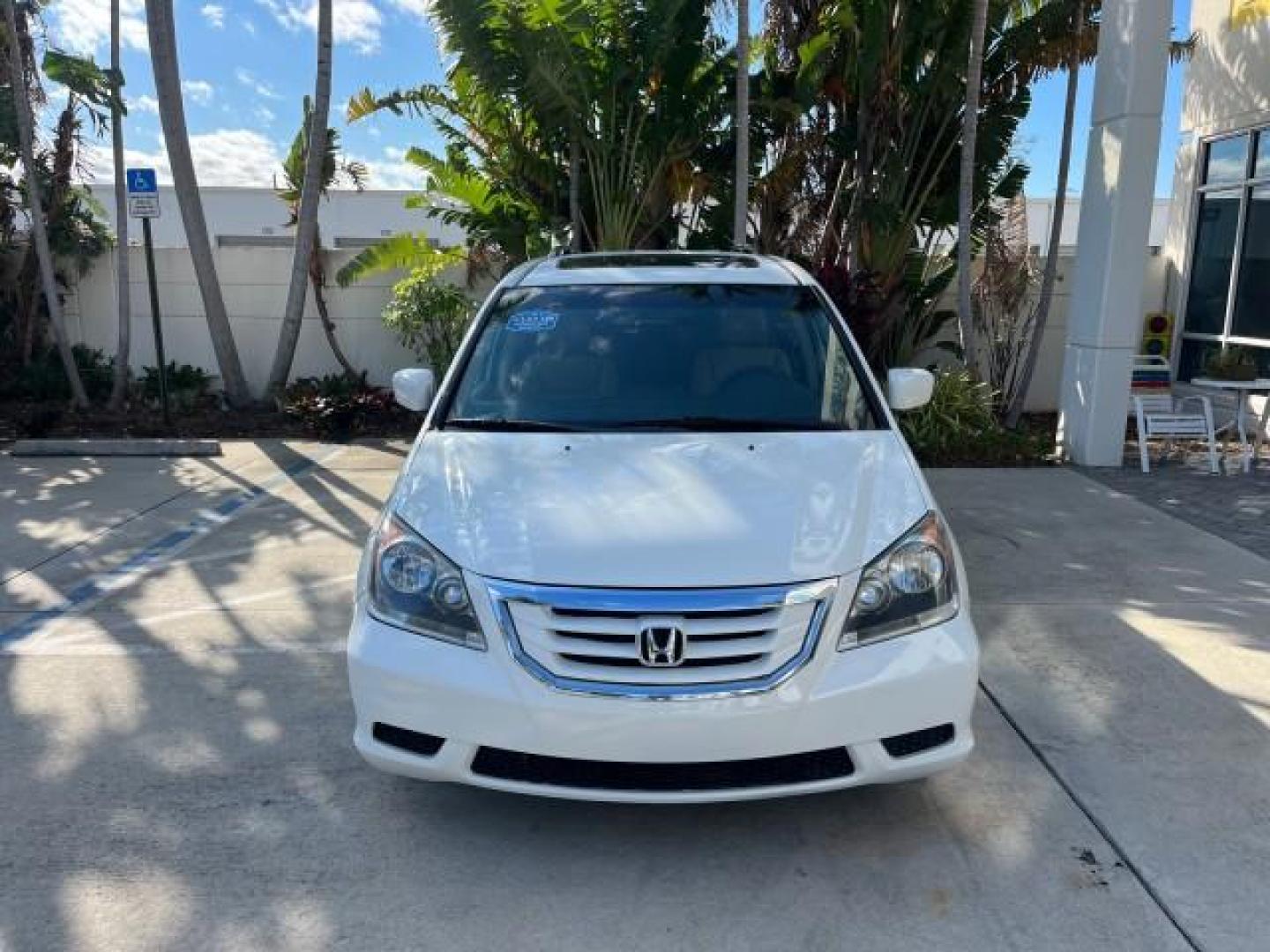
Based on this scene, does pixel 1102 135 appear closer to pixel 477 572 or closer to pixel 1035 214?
pixel 477 572

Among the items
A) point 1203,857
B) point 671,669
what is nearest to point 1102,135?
point 1203,857

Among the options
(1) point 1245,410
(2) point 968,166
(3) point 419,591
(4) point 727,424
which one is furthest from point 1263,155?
(3) point 419,591

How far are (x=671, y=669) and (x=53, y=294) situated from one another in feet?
33.7

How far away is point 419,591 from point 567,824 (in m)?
0.93

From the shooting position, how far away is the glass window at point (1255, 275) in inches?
413

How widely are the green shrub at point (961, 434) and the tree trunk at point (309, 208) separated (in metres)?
6.44

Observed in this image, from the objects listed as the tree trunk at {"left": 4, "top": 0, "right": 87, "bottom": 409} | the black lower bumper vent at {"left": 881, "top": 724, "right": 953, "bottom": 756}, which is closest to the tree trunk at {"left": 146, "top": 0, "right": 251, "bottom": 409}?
the tree trunk at {"left": 4, "top": 0, "right": 87, "bottom": 409}

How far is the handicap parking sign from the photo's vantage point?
888cm

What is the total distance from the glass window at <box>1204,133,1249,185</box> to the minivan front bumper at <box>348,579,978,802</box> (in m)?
10.3

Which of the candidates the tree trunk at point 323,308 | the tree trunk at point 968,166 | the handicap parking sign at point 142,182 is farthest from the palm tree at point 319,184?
the tree trunk at point 968,166

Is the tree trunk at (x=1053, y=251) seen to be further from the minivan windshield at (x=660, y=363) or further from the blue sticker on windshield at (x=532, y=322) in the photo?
the blue sticker on windshield at (x=532, y=322)

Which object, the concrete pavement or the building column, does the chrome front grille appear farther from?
the building column

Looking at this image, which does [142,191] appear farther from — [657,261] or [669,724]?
[669,724]

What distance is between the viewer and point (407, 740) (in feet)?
9.78
